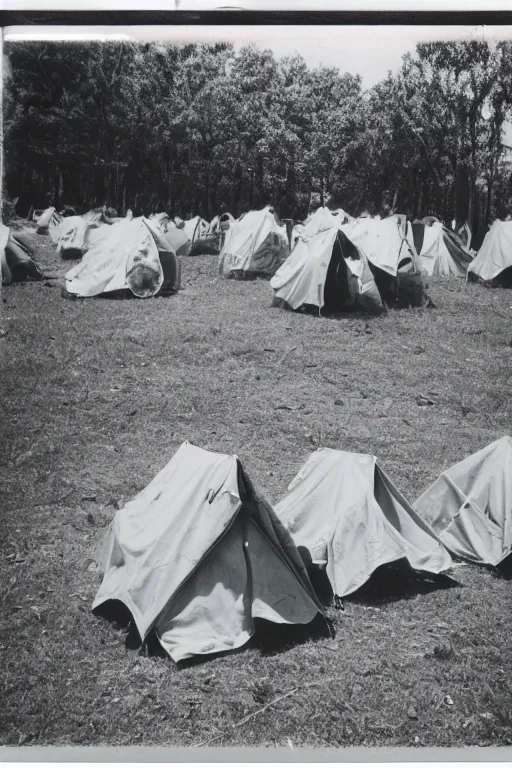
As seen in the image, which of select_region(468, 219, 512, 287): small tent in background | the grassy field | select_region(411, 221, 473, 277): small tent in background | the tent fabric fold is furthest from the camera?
select_region(411, 221, 473, 277): small tent in background

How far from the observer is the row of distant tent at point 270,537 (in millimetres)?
3973

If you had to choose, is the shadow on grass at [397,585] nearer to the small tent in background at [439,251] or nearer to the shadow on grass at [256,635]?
the shadow on grass at [256,635]

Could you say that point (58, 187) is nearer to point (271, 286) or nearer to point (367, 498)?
point (271, 286)

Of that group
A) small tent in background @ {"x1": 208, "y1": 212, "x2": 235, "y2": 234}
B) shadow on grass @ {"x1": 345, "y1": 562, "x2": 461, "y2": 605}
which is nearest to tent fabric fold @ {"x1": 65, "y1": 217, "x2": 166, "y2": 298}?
small tent in background @ {"x1": 208, "y1": 212, "x2": 235, "y2": 234}

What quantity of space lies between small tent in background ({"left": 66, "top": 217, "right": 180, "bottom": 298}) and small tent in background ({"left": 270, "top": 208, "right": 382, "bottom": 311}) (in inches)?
37.5

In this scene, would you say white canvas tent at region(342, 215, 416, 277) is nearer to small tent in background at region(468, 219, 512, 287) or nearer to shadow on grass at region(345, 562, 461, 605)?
small tent in background at region(468, 219, 512, 287)

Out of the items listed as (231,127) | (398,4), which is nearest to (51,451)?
(231,127)

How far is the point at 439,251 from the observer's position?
564cm

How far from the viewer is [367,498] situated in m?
4.41

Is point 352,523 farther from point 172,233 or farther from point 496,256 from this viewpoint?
point 172,233

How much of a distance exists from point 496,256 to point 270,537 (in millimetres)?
2658

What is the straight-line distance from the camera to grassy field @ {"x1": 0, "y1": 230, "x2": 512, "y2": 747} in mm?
3824

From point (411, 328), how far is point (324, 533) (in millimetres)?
1738

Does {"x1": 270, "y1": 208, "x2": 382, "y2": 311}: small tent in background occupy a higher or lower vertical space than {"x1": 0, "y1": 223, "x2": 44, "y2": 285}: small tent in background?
lower
